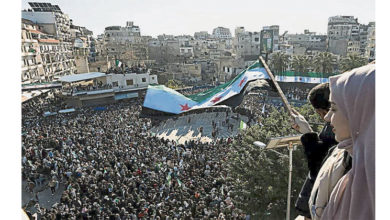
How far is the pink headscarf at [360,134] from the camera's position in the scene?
1209mm

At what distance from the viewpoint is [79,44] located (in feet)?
178

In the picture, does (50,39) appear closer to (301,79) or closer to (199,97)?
(301,79)

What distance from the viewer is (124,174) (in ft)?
38.6

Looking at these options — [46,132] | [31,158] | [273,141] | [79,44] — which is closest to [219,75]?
[79,44]

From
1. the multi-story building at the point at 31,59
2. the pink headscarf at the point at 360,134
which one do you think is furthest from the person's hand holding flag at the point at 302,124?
the multi-story building at the point at 31,59

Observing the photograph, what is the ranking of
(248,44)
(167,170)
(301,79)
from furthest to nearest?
(248,44) → (301,79) → (167,170)

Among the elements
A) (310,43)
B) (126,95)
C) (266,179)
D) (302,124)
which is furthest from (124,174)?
(310,43)

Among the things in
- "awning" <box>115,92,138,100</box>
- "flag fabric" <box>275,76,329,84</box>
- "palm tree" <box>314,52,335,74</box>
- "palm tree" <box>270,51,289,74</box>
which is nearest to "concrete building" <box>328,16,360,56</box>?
"palm tree" <box>270,51,289,74</box>

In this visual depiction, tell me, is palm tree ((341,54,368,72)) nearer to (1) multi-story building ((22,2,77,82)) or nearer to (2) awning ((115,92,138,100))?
(2) awning ((115,92,138,100))

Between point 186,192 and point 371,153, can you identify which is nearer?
point 371,153

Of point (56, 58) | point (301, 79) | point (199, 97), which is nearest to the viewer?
point (199, 97)

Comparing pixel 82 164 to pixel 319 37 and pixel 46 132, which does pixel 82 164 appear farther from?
pixel 319 37

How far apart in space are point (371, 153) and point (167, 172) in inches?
444

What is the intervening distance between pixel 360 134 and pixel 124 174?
11.4 m
